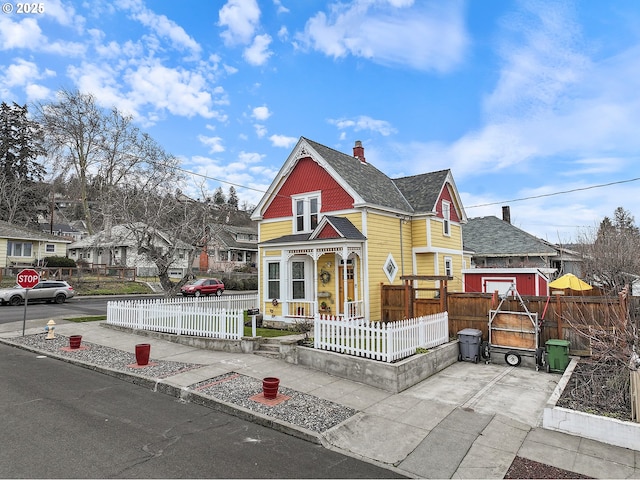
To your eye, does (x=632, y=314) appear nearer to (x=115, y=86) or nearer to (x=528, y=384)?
(x=528, y=384)

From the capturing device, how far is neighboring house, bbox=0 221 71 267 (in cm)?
3378

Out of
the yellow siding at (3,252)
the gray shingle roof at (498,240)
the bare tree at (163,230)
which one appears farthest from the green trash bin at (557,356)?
the yellow siding at (3,252)

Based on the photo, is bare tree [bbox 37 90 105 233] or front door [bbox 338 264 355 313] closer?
front door [bbox 338 264 355 313]

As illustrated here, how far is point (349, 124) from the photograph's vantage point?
67.7 feet

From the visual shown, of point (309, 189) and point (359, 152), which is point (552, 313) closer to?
point (309, 189)

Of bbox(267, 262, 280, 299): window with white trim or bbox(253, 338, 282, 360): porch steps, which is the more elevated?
bbox(267, 262, 280, 299): window with white trim

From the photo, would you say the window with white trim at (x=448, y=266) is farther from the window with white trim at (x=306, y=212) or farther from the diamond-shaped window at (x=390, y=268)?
the window with white trim at (x=306, y=212)

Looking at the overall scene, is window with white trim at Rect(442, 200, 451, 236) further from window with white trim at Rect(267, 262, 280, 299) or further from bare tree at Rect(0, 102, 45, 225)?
bare tree at Rect(0, 102, 45, 225)

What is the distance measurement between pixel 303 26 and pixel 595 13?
31.9ft

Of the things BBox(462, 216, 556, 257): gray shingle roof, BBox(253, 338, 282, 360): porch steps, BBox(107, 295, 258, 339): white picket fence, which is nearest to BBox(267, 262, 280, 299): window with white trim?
BBox(107, 295, 258, 339): white picket fence

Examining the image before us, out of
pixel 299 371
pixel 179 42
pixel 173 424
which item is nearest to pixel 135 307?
pixel 299 371

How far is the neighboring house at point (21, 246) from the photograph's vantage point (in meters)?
33.8

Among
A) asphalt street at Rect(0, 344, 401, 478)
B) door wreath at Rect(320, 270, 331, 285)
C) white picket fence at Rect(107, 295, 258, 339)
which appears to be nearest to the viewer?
asphalt street at Rect(0, 344, 401, 478)

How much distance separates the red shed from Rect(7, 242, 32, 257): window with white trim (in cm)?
3989
